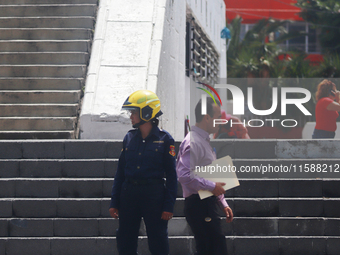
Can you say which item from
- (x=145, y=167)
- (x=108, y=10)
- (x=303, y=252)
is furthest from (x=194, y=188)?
(x=108, y=10)

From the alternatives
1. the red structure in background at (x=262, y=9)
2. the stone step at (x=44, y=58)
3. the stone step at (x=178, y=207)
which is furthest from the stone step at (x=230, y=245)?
the red structure in background at (x=262, y=9)

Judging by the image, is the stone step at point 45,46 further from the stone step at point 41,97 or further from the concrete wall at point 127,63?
the stone step at point 41,97

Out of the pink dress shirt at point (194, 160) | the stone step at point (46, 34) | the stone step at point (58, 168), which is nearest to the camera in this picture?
the pink dress shirt at point (194, 160)

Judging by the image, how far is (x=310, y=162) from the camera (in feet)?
19.2

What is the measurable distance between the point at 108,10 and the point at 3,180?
4.00 meters

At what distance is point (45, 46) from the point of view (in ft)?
28.9

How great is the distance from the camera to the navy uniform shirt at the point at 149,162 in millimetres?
3951

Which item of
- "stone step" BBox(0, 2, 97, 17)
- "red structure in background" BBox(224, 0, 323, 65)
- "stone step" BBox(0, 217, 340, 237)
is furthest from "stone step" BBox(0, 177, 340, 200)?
"red structure in background" BBox(224, 0, 323, 65)

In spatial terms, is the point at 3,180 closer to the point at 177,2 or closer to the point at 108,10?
the point at 108,10

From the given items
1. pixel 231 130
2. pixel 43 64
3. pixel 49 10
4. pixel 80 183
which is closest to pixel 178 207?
pixel 80 183

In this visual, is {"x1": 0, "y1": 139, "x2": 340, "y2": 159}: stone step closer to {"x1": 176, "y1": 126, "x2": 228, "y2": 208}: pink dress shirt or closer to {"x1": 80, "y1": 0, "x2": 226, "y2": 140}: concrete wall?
{"x1": 80, "y1": 0, "x2": 226, "y2": 140}: concrete wall

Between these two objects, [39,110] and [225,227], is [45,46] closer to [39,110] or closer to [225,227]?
[39,110]

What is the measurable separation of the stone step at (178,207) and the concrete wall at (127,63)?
171 cm

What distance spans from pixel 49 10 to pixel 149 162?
6.63m
